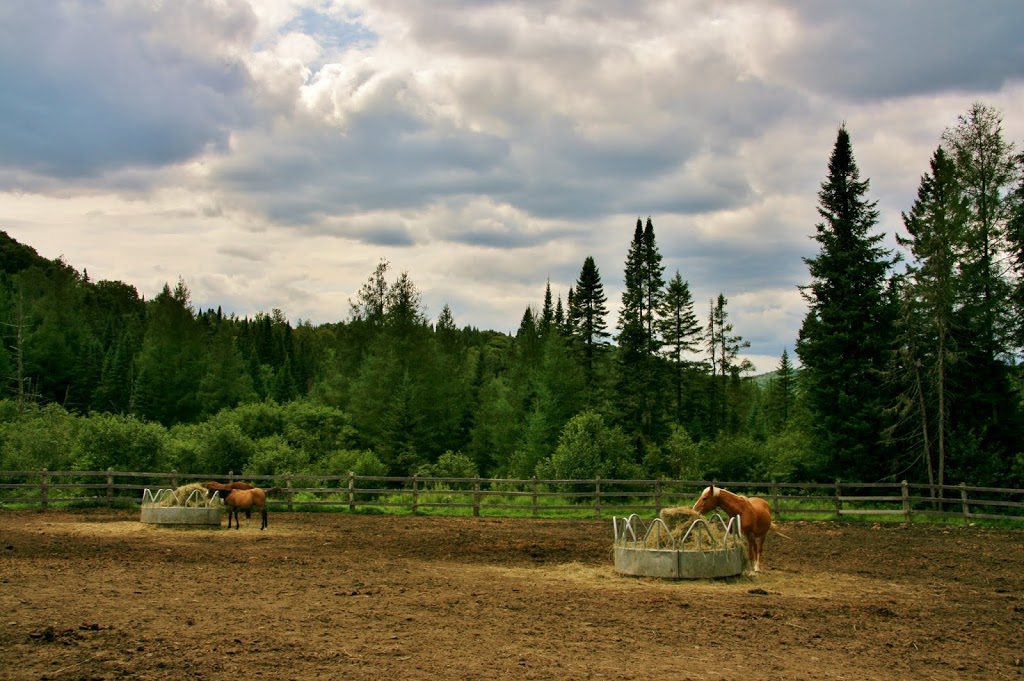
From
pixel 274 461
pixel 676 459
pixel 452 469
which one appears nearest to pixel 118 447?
pixel 274 461

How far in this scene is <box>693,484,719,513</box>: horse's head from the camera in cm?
1283

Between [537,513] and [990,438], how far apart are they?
60.1 feet

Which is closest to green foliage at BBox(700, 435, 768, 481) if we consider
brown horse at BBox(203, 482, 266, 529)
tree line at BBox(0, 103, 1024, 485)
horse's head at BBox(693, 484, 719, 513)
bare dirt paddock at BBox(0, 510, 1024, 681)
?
tree line at BBox(0, 103, 1024, 485)

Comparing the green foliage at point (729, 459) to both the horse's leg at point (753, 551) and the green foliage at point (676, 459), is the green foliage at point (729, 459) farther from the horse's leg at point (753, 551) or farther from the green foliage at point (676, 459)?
the horse's leg at point (753, 551)

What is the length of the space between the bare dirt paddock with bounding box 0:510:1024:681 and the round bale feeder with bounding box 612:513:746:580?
0.32 meters

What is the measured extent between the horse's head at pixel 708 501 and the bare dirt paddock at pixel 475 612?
1246 millimetres

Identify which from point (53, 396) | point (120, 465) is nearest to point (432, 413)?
point (120, 465)

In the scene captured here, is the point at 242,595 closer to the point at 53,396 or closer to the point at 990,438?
the point at 990,438

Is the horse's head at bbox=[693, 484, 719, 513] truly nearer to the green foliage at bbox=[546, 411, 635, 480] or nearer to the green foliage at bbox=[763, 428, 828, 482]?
the green foliage at bbox=[546, 411, 635, 480]

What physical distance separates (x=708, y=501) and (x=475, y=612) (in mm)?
4797

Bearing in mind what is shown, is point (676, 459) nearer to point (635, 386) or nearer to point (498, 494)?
point (635, 386)

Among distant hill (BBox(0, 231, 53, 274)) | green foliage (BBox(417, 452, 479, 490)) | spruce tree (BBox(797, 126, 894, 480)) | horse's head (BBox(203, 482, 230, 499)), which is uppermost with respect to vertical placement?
distant hill (BBox(0, 231, 53, 274))

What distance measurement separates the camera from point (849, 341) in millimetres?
31297

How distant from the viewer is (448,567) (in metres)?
13.8
